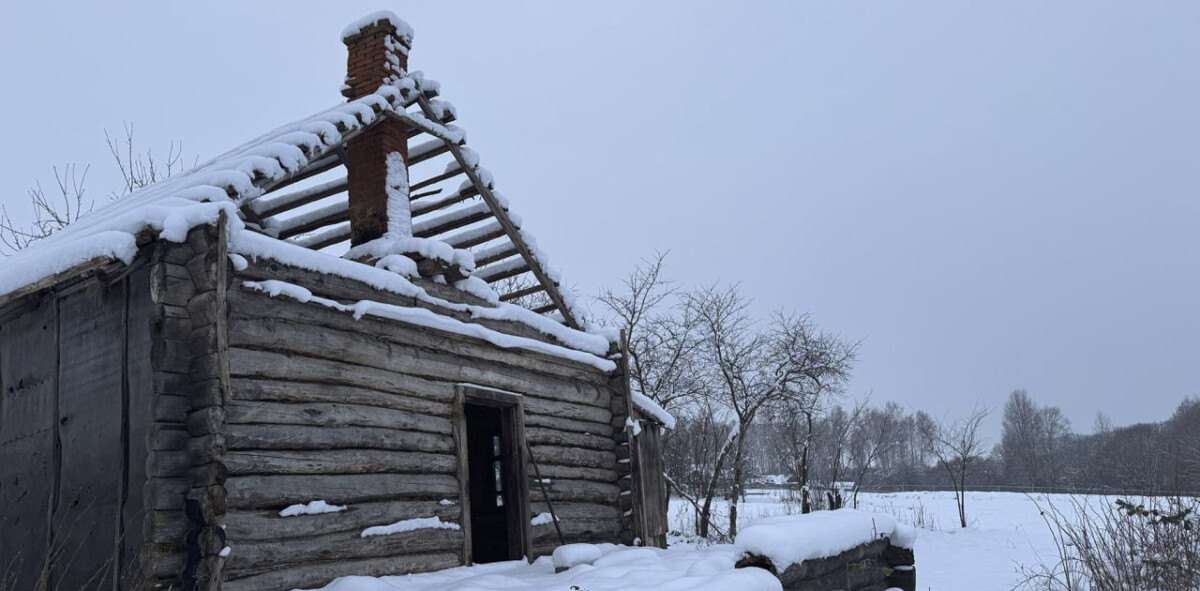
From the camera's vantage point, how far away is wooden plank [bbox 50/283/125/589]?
6.92 metres

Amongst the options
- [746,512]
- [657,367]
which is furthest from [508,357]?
[746,512]

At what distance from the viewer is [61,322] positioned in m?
7.88

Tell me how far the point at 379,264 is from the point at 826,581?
5.54 meters

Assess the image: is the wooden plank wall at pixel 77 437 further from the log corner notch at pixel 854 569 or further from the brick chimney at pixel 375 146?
the log corner notch at pixel 854 569

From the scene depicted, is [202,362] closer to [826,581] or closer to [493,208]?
[493,208]

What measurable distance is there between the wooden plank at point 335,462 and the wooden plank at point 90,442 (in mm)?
971

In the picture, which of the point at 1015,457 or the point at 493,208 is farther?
the point at 1015,457

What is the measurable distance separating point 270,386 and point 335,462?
95 cm

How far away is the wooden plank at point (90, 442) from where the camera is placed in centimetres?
692

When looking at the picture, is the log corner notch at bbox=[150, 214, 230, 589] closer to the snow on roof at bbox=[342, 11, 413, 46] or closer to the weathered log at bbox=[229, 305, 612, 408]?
the weathered log at bbox=[229, 305, 612, 408]

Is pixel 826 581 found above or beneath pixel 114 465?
beneath

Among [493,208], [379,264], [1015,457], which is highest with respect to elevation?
[493,208]

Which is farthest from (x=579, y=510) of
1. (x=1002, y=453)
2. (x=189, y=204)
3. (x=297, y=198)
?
(x=1002, y=453)

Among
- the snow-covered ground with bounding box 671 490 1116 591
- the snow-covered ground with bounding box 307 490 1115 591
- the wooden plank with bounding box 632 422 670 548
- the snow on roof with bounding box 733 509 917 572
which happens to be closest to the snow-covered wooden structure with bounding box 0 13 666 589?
the snow-covered ground with bounding box 307 490 1115 591
